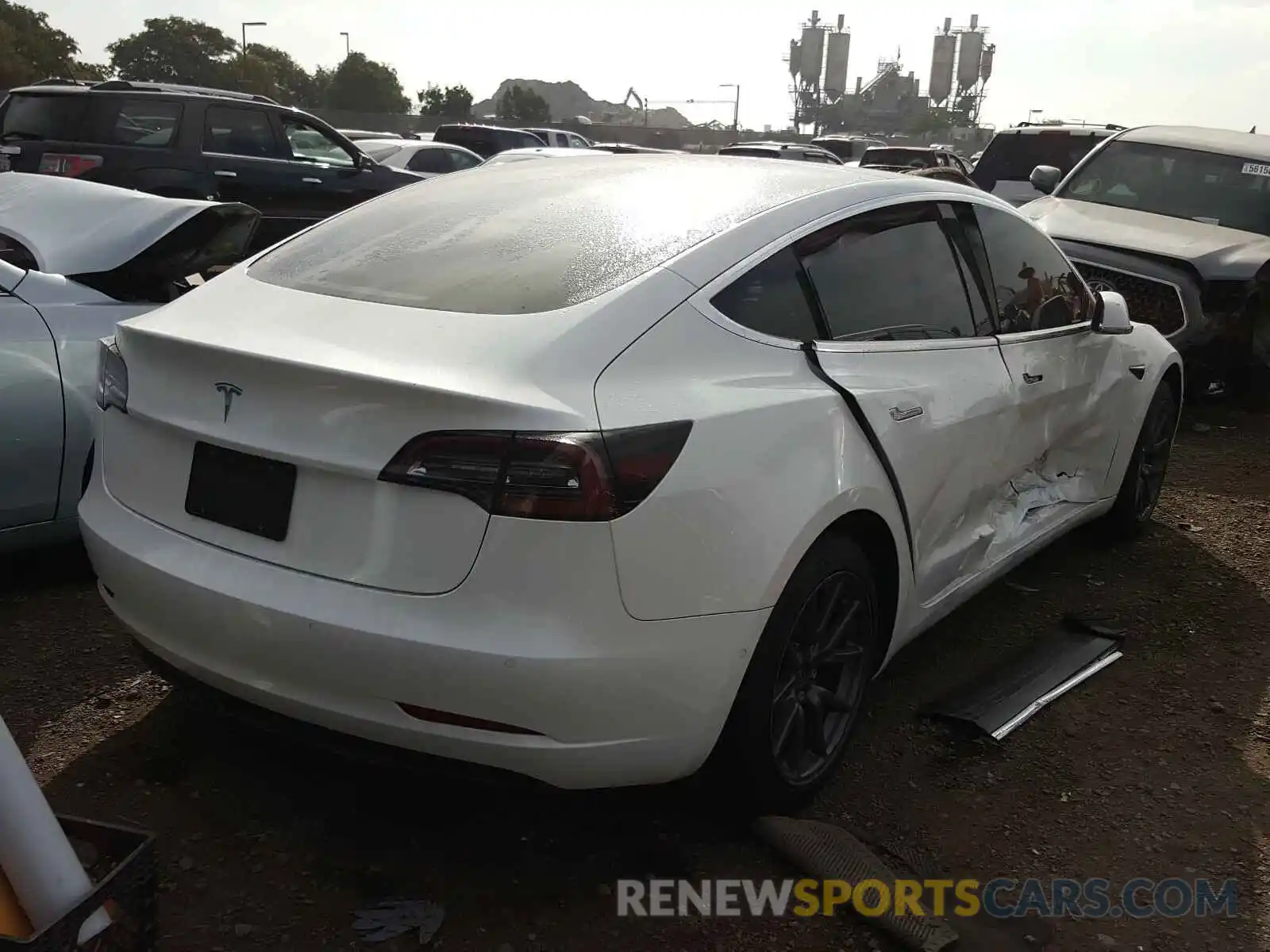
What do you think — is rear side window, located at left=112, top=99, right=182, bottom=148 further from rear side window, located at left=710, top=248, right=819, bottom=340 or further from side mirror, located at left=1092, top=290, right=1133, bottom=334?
rear side window, located at left=710, top=248, right=819, bottom=340

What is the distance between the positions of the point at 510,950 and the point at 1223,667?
114 inches

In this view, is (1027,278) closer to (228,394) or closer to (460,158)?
(228,394)

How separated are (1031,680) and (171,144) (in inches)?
372

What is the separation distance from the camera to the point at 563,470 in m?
2.27

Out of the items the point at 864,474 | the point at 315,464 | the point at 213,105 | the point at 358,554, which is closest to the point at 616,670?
the point at 358,554

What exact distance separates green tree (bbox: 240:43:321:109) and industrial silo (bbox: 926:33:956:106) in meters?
90.2

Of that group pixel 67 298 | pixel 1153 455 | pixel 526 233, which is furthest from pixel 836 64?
pixel 526 233

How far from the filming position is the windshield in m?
8.70

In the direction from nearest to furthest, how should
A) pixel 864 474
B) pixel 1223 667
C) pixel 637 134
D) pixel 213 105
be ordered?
pixel 864 474 → pixel 1223 667 → pixel 213 105 → pixel 637 134

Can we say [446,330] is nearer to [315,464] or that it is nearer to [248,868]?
[315,464]

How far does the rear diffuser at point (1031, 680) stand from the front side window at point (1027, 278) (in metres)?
1.13

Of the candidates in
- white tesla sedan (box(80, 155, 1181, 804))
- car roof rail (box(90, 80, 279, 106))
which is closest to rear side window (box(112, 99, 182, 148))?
car roof rail (box(90, 80, 279, 106))

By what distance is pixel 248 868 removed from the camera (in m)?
2.70

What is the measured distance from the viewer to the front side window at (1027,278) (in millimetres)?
3912
